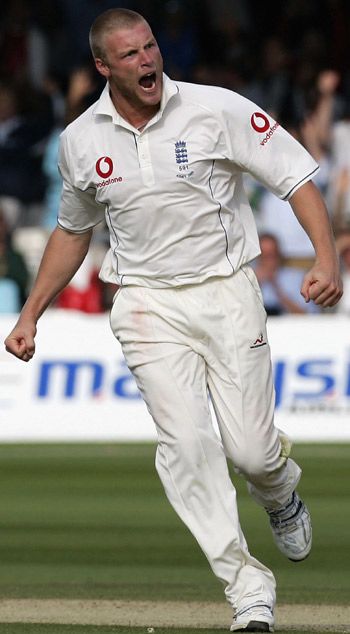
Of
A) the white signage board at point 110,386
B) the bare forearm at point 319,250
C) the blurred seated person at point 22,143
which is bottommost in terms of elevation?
the white signage board at point 110,386

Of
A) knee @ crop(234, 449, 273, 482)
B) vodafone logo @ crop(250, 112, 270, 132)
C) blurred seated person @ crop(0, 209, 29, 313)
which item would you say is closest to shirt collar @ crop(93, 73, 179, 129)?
vodafone logo @ crop(250, 112, 270, 132)

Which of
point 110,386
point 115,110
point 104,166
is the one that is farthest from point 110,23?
point 110,386

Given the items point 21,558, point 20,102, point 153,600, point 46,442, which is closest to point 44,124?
point 20,102

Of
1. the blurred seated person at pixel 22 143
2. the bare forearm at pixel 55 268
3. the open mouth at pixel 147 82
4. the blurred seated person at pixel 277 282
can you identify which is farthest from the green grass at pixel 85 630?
the blurred seated person at pixel 22 143

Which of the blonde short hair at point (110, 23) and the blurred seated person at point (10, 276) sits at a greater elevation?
the blonde short hair at point (110, 23)

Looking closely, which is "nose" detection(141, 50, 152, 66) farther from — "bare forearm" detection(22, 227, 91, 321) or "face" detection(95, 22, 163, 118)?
"bare forearm" detection(22, 227, 91, 321)

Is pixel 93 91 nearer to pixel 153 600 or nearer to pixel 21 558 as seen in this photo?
pixel 21 558

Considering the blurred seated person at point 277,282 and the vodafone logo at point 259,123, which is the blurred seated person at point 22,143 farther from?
the vodafone logo at point 259,123

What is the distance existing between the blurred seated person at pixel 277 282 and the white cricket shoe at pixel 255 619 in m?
7.16

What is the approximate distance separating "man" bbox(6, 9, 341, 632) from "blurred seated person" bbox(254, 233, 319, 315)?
680 centimetres

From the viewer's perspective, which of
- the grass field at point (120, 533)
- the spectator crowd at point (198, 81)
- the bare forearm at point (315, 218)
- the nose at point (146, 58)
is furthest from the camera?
the spectator crowd at point (198, 81)

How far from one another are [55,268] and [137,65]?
0.91m

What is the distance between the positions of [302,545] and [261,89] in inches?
351

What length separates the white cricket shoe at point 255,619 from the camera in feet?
17.4
